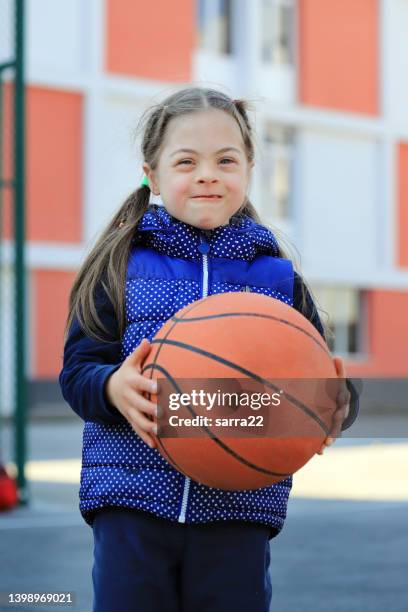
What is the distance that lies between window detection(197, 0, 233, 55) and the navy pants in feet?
69.5

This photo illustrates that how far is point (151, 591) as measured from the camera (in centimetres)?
244

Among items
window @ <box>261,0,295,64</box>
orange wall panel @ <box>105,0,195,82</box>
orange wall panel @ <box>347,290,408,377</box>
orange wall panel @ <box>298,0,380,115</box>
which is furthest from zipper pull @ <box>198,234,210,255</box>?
orange wall panel @ <box>347,290,408,377</box>

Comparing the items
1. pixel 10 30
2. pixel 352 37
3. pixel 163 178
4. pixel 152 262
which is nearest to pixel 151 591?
pixel 152 262

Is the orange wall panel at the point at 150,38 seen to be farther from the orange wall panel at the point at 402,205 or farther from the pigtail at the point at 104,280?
the pigtail at the point at 104,280

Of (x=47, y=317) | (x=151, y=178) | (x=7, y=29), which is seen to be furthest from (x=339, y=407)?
(x=47, y=317)

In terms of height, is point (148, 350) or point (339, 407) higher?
point (148, 350)

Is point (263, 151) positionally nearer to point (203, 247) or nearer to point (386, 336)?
point (203, 247)

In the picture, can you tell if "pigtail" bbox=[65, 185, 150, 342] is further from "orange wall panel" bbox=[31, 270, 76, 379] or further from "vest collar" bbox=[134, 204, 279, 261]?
"orange wall panel" bbox=[31, 270, 76, 379]

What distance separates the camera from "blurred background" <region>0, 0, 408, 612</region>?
19094 millimetres

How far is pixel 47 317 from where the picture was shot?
19.9 metres

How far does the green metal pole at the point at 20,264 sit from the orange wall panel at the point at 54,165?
40.4 feet

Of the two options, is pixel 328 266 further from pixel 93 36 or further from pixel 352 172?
pixel 93 36

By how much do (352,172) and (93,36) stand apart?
6.93 metres

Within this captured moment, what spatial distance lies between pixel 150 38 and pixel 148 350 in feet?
65.6
